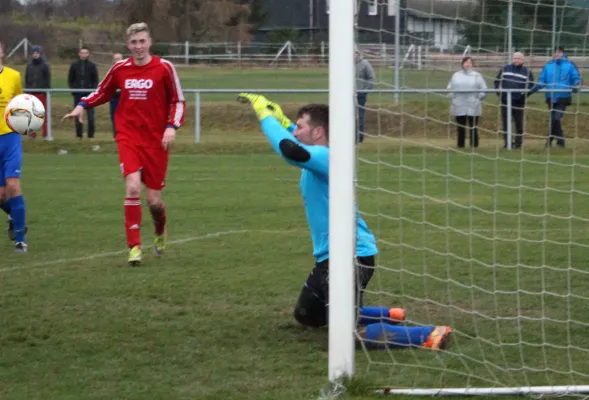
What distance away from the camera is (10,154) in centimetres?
907

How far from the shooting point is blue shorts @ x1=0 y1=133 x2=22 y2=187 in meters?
9.04

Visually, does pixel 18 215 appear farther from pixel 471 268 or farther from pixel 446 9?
pixel 446 9

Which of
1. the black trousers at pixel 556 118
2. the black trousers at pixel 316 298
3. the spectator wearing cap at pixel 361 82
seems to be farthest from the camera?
the black trousers at pixel 556 118

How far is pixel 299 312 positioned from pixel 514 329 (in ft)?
4.08

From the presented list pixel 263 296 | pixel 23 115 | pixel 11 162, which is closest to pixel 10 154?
pixel 11 162

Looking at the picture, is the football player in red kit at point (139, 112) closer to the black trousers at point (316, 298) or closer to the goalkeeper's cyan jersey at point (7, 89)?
the goalkeeper's cyan jersey at point (7, 89)

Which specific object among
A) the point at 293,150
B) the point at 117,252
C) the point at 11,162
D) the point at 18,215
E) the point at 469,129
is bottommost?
the point at 117,252

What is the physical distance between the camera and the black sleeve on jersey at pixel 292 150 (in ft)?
17.5

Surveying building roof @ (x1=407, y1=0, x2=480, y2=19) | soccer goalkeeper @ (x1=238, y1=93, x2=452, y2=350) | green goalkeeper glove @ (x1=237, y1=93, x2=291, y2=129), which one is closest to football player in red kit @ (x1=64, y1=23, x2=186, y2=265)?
soccer goalkeeper @ (x1=238, y1=93, x2=452, y2=350)

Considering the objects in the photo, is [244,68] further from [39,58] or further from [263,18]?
[39,58]

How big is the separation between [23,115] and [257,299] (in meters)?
2.77

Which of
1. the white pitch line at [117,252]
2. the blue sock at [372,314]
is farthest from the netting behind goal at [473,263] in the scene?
the white pitch line at [117,252]

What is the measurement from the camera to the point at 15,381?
5105mm

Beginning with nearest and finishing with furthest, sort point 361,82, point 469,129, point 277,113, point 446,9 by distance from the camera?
point 361,82 < point 446,9 < point 277,113 < point 469,129
